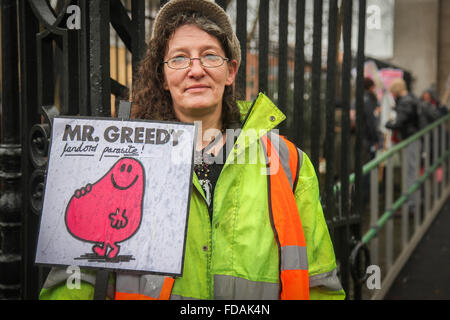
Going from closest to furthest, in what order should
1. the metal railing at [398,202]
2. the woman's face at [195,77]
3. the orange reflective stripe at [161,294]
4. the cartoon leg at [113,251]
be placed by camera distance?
the cartoon leg at [113,251], the orange reflective stripe at [161,294], the woman's face at [195,77], the metal railing at [398,202]

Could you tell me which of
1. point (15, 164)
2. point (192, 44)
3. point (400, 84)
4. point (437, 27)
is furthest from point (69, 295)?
point (437, 27)

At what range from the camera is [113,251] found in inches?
62.4

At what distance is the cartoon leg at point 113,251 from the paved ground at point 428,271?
3.87 m

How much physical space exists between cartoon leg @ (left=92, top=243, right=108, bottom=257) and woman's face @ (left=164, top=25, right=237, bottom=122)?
2.06ft

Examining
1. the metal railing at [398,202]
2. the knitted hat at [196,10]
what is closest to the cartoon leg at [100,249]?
the knitted hat at [196,10]

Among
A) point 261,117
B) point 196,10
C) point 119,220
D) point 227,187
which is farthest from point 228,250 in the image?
point 196,10

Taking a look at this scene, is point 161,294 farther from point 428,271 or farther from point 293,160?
point 428,271

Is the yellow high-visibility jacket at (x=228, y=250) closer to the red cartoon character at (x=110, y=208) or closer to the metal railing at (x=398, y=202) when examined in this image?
the red cartoon character at (x=110, y=208)

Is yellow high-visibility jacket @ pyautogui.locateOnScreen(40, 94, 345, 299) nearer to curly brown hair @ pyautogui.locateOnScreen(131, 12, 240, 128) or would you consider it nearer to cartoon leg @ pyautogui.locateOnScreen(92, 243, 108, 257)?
cartoon leg @ pyautogui.locateOnScreen(92, 243, 108, 257)

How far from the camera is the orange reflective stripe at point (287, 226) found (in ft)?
5.85

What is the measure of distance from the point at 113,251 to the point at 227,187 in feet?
1.54

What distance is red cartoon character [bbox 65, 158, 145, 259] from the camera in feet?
5.23
